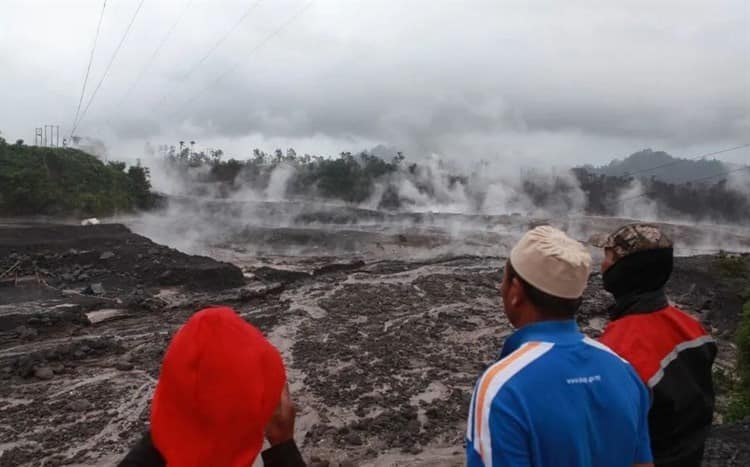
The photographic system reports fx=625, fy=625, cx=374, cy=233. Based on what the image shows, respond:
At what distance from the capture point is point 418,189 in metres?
54.9

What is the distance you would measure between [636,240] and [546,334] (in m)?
0.80

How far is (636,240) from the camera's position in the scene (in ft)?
7.48

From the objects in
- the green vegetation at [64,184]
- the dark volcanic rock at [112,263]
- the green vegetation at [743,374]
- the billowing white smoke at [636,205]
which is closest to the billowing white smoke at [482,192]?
the billowing white smoke at [636,205]

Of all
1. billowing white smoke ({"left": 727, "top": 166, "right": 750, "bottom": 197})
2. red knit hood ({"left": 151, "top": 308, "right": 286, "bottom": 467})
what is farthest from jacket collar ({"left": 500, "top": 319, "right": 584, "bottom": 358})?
billowing white smoke ({"left": 727, "top": 166, "right": 750, "bottom": 197})

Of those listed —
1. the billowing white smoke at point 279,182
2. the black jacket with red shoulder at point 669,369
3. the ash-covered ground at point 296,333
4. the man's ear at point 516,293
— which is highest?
the billowing white smoke at point 279,182

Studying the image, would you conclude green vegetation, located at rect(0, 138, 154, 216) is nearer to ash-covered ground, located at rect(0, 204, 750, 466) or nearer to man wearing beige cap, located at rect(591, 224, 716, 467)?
ash-covered ground, located at rect(0, 204, 750, 466)

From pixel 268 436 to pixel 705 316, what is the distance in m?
16.4

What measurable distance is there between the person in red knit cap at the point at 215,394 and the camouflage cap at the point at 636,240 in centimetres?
139

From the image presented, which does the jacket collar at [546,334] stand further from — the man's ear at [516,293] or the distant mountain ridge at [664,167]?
the distant mountain ridge at [664,167]

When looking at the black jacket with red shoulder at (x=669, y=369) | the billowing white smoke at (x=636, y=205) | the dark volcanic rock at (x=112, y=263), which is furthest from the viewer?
the billowing white smoke at (x=636, y=205)

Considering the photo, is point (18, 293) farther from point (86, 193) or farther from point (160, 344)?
point (86, 193)

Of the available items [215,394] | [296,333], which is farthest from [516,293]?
[296,333]

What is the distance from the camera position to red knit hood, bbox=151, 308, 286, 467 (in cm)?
151

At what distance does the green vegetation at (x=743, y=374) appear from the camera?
5.44 m
